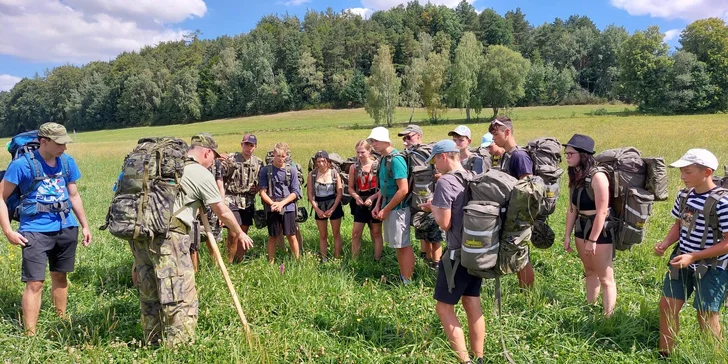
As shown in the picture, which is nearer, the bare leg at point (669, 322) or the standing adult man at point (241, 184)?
the bare leg at point (669, 322)

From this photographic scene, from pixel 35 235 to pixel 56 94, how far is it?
389 ft

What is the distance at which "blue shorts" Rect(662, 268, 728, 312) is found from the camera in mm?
3316

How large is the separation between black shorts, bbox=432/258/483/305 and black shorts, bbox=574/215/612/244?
1470 millimetres

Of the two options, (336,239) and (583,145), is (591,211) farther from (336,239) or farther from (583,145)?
(336,239)

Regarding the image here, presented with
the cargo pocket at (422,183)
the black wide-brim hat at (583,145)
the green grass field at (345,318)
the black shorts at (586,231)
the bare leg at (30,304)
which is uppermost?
the black wide-brim hat at (583,145)

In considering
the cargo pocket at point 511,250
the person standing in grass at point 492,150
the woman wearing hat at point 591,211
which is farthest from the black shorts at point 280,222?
the woman wearing hat at point 591,211

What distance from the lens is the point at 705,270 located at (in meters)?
3.27

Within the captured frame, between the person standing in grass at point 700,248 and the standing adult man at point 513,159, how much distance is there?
1.48m

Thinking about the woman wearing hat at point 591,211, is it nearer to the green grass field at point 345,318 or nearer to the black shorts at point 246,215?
the green grass field at point 345,318

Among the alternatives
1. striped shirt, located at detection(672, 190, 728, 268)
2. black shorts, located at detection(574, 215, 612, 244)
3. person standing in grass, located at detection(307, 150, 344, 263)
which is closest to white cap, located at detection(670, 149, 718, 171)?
striped shirt, located at detection(672, 190, 728, 268)

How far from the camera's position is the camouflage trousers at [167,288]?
374 centimetres

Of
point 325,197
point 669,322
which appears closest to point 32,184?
point 325,197

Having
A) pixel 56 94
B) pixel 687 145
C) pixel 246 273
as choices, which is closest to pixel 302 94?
pixel 56 94

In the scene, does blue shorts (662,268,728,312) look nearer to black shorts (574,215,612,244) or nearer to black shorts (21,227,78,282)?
black shorts (574,215,612,244)
